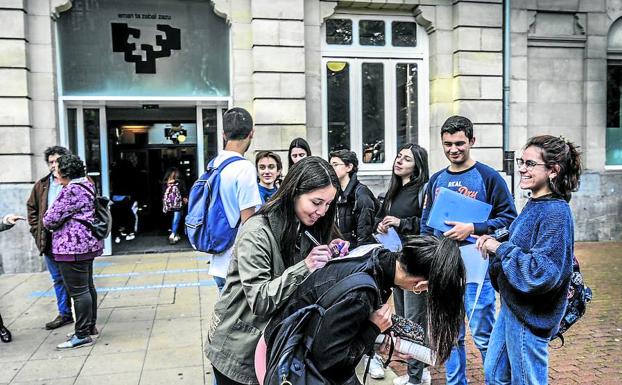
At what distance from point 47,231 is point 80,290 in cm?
86

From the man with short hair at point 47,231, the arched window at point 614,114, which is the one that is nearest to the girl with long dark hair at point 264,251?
the man with short hair at point 47,231

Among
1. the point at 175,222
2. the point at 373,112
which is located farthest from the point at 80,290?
the point at 373,112

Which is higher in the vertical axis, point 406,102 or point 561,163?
point 406,102

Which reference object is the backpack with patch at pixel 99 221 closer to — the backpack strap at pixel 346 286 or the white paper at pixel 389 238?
the white paper at pixel 389 238

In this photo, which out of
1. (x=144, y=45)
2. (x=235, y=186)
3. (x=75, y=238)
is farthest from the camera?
(x=144, y=45)

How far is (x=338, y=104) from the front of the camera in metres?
10.1

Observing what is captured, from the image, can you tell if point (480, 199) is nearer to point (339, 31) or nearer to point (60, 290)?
point (60, 290)

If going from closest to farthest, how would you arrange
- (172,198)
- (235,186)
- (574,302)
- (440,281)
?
(440,281) → (574,302) → (235,186) → (172,198)

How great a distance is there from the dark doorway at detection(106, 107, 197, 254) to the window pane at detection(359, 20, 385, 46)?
13.3ft

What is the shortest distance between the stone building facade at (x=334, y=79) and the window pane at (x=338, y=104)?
3 centimetres

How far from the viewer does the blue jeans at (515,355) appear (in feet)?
8.91

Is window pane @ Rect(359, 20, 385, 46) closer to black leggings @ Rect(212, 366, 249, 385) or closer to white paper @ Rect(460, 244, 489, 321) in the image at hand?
white paper @ Rect(460, 244, 489, 321)

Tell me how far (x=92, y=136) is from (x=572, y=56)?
1002 centimetres

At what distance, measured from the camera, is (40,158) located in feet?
28.1
